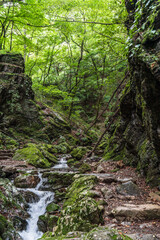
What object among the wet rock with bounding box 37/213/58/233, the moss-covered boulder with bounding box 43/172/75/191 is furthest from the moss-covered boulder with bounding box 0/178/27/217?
the moss-covered boulder with bounding box 43/172/75/191

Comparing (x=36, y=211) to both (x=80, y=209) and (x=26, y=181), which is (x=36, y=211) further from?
(x=80, y=209)

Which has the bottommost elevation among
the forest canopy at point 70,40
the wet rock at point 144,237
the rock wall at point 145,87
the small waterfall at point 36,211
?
the small waterfall at point 36,211

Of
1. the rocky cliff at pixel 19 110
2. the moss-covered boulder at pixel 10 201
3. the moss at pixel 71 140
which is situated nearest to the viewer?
the moss-covered boulder at pixel 10 201

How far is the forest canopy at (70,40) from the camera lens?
9828mm

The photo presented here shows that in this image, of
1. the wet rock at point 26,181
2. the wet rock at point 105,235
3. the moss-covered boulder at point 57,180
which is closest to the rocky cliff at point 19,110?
the wet rock at point 26,181

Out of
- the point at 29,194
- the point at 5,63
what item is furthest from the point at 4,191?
the point at 5,63

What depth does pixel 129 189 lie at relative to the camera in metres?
4.47

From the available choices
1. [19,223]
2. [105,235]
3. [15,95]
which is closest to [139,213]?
[105,235]

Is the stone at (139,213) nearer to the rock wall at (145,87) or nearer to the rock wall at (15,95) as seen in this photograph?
the rock wall at (145,87)

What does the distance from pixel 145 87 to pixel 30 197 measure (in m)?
5.04

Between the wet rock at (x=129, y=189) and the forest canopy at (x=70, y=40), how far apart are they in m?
5.49

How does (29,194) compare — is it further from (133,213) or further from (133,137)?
(133,137)

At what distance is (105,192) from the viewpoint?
441 centimetres

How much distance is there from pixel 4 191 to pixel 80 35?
14951 mm
